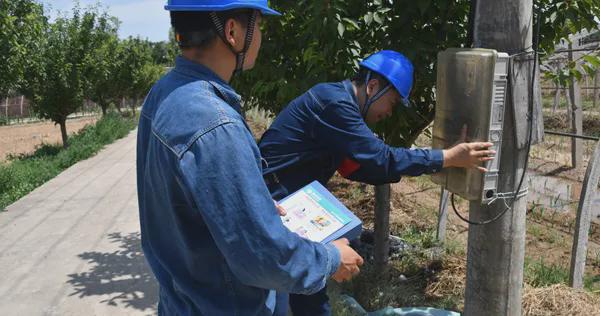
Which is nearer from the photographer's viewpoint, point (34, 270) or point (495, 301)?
point (495, 301)

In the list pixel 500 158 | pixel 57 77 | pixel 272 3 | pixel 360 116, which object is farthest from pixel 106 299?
pixel 57 77

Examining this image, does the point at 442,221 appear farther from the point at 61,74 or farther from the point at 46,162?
the point at 61,74

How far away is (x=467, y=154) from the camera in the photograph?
8.07 ft

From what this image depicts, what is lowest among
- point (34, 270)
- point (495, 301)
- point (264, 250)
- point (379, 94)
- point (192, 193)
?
point (34, 270)

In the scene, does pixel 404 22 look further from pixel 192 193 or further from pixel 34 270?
pixel 34 270

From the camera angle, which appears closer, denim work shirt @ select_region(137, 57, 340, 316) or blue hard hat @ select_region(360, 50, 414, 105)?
denim work shirt @ select_region(137, 57, 340, 316)

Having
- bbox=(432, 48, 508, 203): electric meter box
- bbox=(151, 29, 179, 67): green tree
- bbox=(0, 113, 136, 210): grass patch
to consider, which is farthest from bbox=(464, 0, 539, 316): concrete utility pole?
bbox=(0, 113, 136, 210): grass patch

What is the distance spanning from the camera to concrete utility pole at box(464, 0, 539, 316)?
97.7 inches

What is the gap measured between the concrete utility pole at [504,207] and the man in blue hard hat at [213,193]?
127 cm

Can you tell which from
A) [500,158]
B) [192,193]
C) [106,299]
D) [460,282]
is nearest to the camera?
[192,193]

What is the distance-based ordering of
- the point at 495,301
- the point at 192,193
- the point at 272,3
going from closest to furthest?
1. the point at 192,193
2. the point at 495,301
3. the point at 272,3

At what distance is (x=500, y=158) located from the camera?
8.42 feet

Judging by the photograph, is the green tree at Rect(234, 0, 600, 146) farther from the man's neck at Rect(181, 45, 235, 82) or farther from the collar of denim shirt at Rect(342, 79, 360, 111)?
the man's neck at Rect(181, 45, 235, 82)

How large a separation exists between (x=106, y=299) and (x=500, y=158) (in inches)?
153
